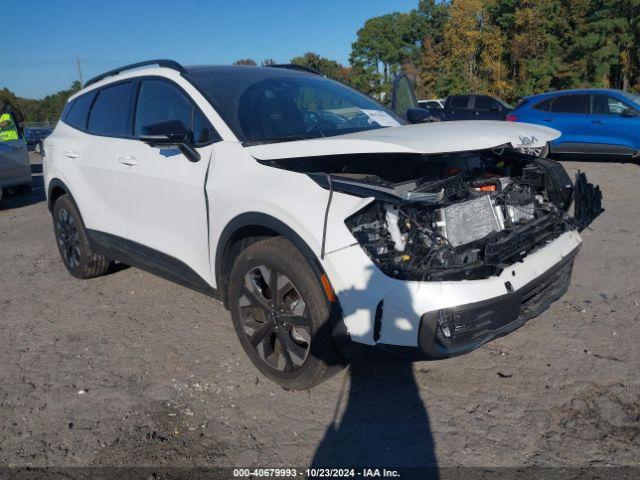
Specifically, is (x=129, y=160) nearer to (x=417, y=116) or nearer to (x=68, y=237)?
(x=68, y=237)

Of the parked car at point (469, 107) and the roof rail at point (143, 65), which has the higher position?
the parked car at point (469, 107)

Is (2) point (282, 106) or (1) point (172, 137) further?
(2) point (282, 106)

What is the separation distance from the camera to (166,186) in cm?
362

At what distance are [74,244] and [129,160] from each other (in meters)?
1.68

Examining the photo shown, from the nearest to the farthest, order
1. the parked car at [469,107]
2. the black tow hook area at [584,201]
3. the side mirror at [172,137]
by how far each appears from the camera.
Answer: the side mirror at [172,137] < the black tow hook area at [584,201] < the parked car at [469,107]

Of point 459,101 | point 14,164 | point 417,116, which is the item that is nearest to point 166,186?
point 417,116

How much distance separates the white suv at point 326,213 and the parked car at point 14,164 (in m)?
7.24

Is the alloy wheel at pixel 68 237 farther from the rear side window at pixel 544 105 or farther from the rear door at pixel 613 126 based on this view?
the rear side window at pixel 544 105

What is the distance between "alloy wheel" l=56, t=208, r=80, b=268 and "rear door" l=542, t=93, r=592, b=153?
9.59m

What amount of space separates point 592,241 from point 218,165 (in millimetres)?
4367

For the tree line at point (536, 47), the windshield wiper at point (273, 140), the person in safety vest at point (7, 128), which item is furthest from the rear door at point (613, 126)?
the tree line at point (536, 47)

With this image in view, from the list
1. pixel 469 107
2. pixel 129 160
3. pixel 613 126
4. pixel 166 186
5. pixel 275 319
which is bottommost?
pixel 275 319

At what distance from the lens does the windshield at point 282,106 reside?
11.2ft

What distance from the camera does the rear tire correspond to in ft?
16.2
